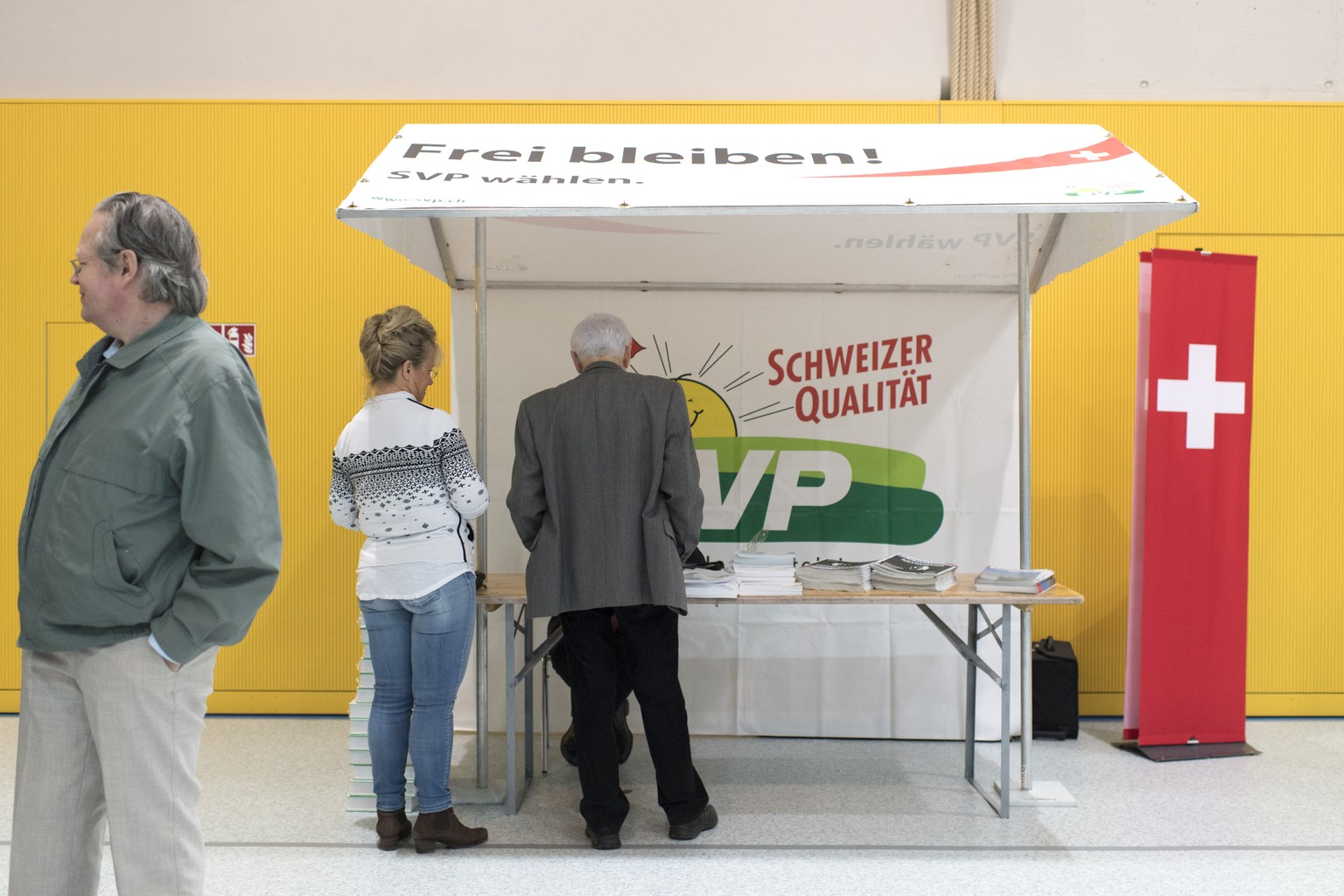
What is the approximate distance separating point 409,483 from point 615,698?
0.85 meters

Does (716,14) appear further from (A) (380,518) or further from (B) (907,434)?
(A) (380,518)

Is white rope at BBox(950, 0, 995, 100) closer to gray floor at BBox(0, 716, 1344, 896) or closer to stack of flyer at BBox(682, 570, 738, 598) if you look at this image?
stack of flyer at BBox(682, 570, 738, 598)

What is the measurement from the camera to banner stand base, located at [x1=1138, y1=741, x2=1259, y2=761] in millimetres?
3863

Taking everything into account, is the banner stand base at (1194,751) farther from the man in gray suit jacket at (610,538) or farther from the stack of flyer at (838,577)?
the man in gray suit jacket at (610,538)

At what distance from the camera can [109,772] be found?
1.69 meters

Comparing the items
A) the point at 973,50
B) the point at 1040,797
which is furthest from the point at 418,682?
the point at 973,50

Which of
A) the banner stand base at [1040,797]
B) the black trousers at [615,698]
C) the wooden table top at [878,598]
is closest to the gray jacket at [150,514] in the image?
the black trousers at [615,698]

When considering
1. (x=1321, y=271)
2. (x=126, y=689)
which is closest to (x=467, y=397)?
(x=126, y=689)

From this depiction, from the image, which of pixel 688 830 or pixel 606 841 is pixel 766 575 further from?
pixel 606 841

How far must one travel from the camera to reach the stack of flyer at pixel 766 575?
328cm

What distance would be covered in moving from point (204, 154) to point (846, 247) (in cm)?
271

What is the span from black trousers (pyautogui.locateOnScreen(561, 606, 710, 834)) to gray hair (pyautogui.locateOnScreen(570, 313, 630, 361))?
73 centimetres

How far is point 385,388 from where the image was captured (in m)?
2.91

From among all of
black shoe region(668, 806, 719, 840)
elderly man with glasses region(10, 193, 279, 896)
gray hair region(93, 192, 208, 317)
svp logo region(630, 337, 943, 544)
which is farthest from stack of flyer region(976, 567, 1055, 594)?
gray hair region(93, 192, 208, 317)
